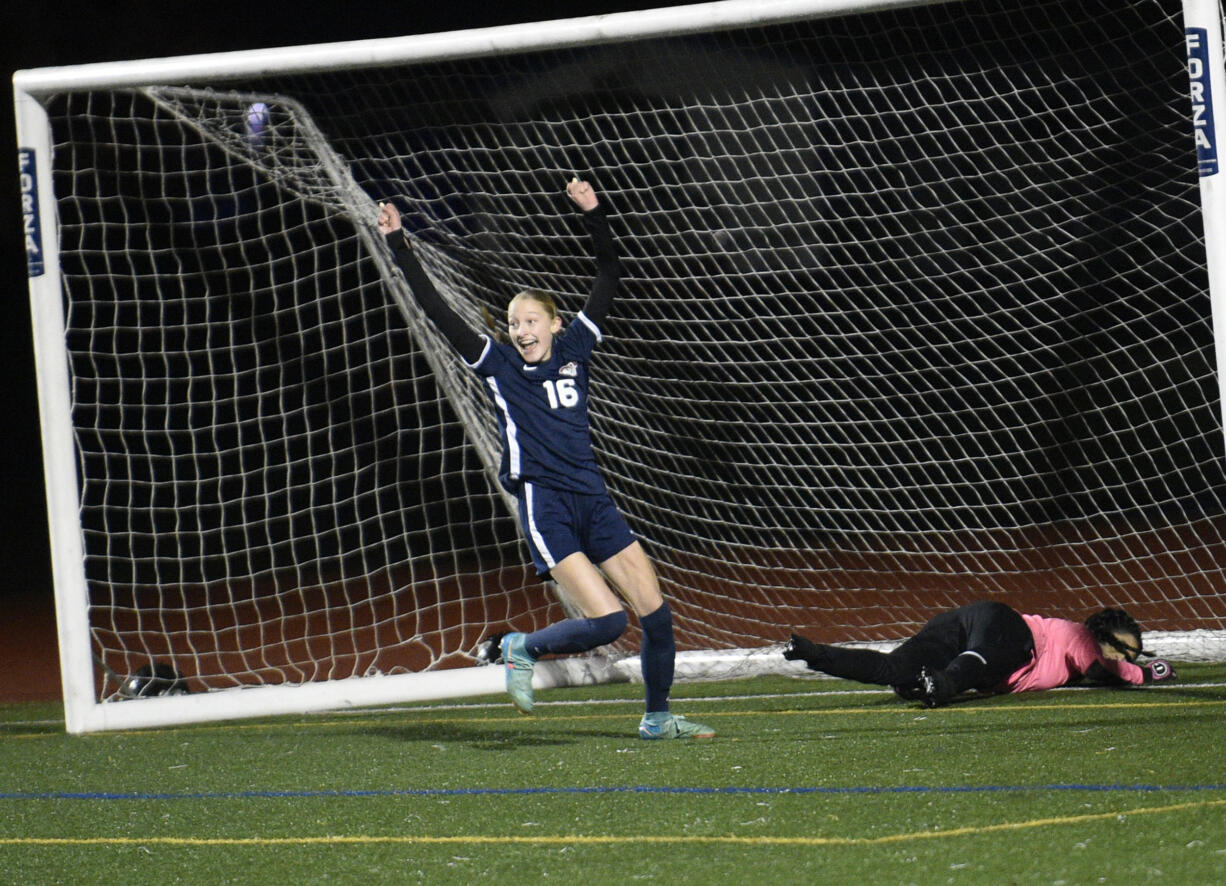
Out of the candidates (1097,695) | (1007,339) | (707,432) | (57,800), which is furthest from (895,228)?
(57,800)

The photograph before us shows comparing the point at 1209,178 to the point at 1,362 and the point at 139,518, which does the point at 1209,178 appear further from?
the point at 1,362

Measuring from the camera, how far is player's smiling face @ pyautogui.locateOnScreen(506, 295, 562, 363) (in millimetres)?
4113

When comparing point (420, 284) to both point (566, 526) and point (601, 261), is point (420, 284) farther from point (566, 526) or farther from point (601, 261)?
point (566, 526)

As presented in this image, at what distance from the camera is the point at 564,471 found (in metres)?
4.09

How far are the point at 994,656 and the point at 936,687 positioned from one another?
0.23m

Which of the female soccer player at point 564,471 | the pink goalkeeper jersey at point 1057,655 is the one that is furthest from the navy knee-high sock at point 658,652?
the pink goalkeeper jersey at point 1057,655

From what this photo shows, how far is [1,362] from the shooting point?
14.1m

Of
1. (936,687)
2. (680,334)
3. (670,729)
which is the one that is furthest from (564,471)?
(680,334)

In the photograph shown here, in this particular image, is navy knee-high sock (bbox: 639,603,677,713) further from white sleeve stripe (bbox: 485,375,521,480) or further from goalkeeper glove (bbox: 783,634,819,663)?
white sleeve stripe (bbox: 485,375,521,480)

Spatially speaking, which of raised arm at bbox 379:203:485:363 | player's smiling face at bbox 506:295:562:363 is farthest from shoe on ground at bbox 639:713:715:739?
raised arm at bbox 379:203:485:363

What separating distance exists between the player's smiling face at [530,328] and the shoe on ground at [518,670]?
0.83 metres

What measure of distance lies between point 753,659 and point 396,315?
786cm

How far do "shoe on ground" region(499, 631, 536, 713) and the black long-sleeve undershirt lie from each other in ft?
2.80

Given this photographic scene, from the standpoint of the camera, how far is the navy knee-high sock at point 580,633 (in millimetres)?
4039
